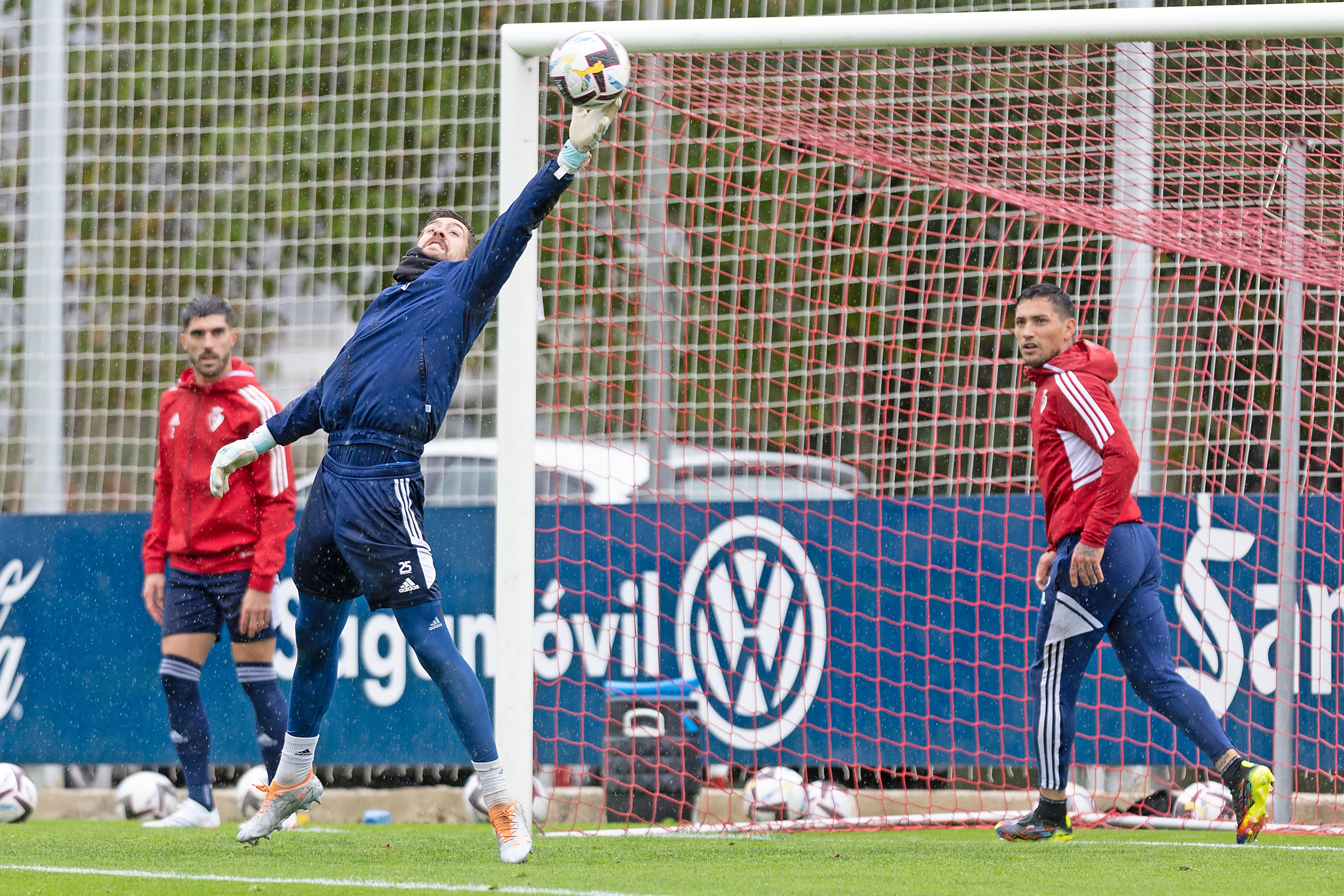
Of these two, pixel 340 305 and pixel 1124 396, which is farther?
pixel 340 305

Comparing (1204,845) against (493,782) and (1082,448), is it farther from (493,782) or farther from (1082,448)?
(493,782)

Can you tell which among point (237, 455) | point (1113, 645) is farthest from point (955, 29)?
point (237, 455)

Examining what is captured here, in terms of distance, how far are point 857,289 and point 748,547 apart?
6.20ft

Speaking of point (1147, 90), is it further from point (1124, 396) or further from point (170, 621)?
point (170, 621)

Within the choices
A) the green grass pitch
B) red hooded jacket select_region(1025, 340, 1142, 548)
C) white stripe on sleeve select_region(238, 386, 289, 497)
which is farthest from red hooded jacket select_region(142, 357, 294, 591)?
red hooded jacket select_region(1025, 340, 1142, 548)

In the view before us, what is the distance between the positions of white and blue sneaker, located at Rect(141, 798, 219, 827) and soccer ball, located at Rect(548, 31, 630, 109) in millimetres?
3134

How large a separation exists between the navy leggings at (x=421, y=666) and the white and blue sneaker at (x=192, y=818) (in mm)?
1491

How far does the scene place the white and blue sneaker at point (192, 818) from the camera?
5.85 metres

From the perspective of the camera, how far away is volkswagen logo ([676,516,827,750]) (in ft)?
23.1

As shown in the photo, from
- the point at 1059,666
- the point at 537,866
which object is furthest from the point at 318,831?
the point at 1059,666

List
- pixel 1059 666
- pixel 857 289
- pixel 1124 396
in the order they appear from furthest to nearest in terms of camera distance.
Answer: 1. pixel 857 289
2. pixel 1124 396
3. pixel 1059 666

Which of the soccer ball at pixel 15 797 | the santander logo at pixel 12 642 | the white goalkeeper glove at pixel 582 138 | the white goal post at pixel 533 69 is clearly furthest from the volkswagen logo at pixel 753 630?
the santander logo at pixel 12 642

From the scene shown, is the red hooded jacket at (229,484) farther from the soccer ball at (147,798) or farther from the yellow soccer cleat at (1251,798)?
the yellow soccer cleat at (1251,798)

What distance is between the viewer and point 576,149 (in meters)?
4.32
